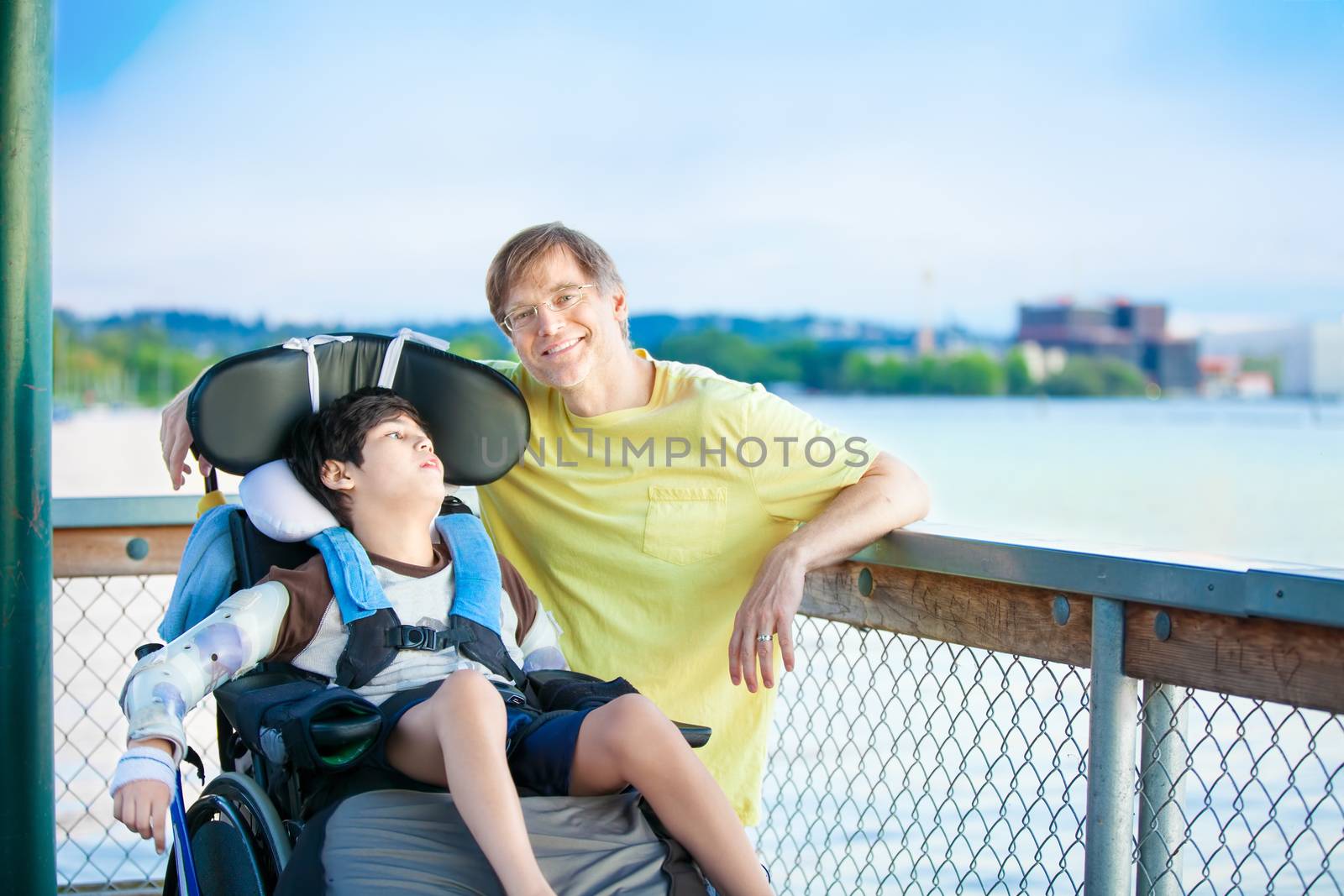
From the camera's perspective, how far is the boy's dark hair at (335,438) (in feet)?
7.93

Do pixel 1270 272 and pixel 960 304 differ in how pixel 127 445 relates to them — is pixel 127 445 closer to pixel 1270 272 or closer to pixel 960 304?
pixel 960 304

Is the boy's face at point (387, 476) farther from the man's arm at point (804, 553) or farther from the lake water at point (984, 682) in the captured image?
the lake water at point (984, 682)

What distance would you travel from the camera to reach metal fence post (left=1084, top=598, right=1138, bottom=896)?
1.91m

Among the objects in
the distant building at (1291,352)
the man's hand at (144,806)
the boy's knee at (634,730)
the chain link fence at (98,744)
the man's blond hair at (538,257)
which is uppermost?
the distant building at (1291,352)

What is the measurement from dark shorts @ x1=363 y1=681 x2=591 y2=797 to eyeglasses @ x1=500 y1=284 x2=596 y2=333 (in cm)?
83

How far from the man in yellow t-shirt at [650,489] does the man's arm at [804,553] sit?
0.30 feet

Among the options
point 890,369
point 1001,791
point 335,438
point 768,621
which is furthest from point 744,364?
point 768,621

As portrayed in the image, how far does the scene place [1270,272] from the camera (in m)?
29.5

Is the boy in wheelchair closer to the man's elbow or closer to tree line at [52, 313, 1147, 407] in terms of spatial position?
the man's elbow

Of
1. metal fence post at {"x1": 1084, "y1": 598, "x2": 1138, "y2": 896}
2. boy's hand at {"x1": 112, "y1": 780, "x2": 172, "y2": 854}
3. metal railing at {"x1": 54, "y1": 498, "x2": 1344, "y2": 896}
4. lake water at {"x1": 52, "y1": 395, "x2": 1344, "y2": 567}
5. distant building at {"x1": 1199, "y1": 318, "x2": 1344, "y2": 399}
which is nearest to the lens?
metal railing at {"x1": 54, "y1": 498, "x2": 1344, "y2": 896}

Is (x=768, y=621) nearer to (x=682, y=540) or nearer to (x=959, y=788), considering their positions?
(x=682, y=540)

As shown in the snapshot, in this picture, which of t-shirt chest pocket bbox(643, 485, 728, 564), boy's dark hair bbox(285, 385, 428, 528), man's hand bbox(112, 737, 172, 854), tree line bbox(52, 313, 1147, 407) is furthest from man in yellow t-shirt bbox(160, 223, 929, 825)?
tree line bbox(52, 313, 1147, 407)

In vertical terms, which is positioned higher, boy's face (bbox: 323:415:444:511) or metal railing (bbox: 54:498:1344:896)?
boy's face (bbox: 323:415:444:511)

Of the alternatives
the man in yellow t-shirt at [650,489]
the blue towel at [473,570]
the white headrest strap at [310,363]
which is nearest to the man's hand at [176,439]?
the man in yellow t-shirt at [650,489]
